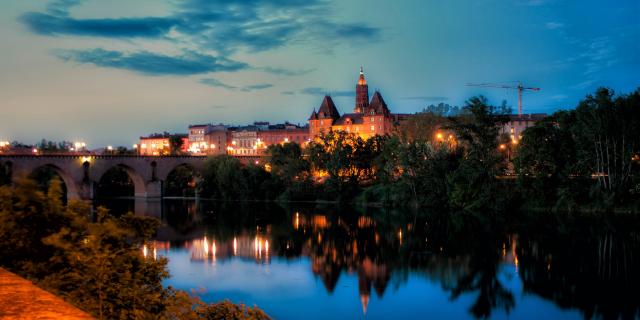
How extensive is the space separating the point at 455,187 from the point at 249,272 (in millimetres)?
31451

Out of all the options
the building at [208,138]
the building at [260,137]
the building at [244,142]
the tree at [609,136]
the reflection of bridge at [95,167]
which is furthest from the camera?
the building at [208,138]

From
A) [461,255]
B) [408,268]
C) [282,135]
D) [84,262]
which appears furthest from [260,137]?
[84,262]

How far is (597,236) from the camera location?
35969 millimetres

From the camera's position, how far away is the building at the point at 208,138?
134 metres

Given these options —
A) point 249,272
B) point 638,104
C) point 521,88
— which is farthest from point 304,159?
point 521,88

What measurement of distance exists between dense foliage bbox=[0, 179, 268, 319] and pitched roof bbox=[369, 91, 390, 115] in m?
94.8

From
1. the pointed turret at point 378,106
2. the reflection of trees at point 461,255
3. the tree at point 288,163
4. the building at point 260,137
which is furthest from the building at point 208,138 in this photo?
the reflection of trees at point 461,255

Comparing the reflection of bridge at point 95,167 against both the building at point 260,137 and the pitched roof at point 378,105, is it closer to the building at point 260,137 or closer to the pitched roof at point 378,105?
the pitched roof at point 378,105

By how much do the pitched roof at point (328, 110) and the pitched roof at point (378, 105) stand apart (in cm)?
793

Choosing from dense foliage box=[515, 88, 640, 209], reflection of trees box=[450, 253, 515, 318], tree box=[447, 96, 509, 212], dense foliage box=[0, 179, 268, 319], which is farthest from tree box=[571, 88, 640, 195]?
dense foliage box=[0, 179, 268, 319]

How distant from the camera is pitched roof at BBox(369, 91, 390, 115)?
106m

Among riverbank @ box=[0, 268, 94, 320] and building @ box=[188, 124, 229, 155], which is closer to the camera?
riverbank @ box=[0, 268, 94, 320]

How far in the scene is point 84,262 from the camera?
441 inches

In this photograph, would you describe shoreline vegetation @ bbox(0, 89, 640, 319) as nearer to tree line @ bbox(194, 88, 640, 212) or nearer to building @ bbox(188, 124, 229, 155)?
tree line @ bbox(194, 88, 640, 212)
